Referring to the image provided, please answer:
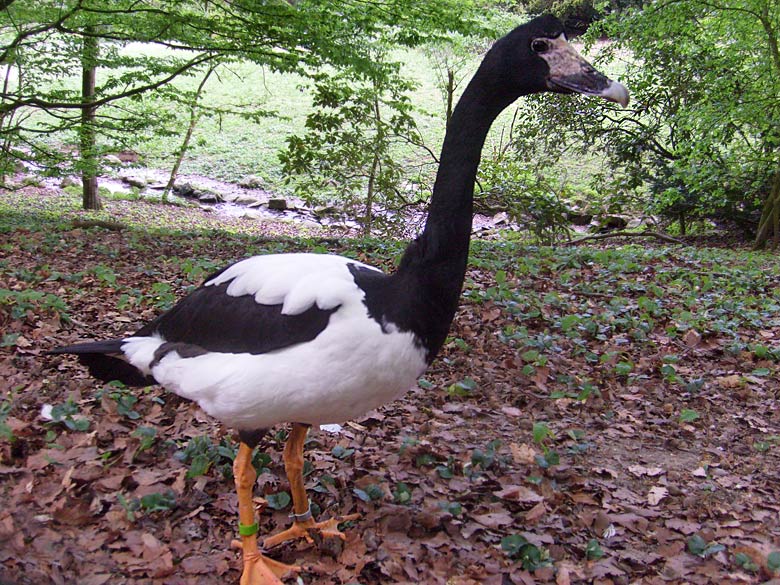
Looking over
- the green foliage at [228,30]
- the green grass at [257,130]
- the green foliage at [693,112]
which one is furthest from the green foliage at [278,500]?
the green grass at [257,130]

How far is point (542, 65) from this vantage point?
2.69 metres

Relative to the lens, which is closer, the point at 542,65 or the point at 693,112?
the point at 542,65

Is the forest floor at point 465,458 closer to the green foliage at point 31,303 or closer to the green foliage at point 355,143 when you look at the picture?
the green foliage at point 31,303

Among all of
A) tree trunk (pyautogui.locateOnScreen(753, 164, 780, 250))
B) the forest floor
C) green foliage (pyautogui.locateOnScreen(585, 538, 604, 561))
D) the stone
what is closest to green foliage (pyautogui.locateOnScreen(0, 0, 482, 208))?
the forest floor

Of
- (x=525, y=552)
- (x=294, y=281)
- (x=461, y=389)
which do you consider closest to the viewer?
(x=294, y=281)

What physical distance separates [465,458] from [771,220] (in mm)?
11432

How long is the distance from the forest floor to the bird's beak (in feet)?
6.51

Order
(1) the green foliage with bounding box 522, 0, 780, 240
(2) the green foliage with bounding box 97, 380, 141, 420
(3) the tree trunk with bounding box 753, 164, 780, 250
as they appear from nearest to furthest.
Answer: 1. (2) the green foliage with bounding box 97, 380, 141, 420
2. (1) the green foliage with bounding box 522, 0, 780, 240
3. (3) the tree trunk with bounding box 753, 164, 780, 250

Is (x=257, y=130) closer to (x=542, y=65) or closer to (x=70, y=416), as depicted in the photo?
(x=70, y=416)

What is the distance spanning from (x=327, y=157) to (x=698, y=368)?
7.94m

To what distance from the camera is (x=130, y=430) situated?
3.70 meters

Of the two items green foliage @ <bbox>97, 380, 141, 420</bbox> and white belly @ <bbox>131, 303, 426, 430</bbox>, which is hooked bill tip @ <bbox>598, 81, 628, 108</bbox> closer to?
white belly @ <bbox>131, 303, 426, 430</bbox>

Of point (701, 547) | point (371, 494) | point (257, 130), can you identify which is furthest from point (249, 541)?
point (257, 130)

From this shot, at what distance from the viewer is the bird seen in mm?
2529
